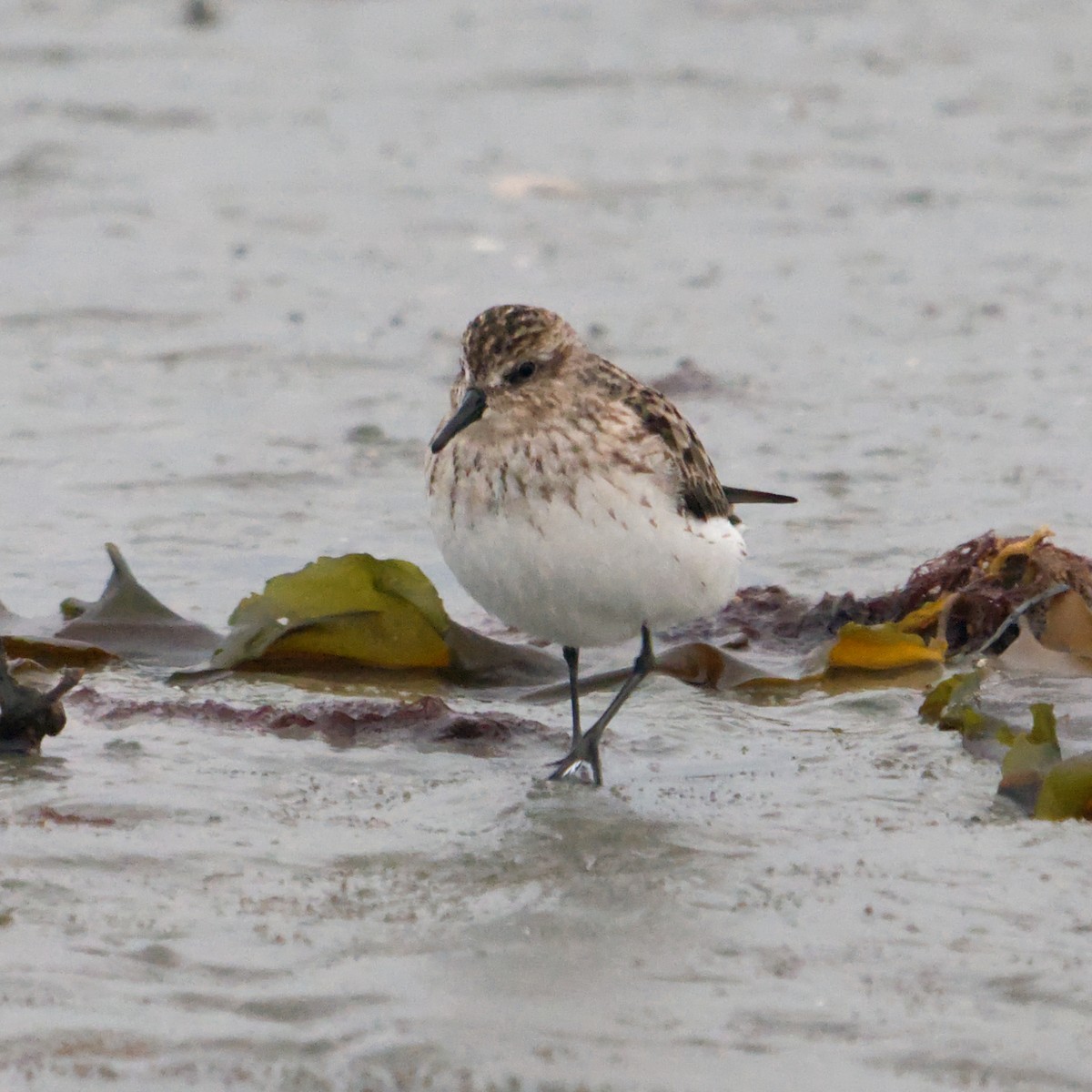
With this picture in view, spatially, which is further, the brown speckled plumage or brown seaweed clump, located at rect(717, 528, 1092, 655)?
brown seaweed clump, located at rect(717, 528, 1092, 655)

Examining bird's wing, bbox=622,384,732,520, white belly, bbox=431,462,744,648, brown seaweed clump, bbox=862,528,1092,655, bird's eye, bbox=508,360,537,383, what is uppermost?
bird's eye, bbox=508,360,537,383

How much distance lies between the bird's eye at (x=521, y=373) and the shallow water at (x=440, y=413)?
1045 mm

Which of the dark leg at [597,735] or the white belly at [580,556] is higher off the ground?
the white belly at [580,556]

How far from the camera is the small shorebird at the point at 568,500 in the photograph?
5375 mm

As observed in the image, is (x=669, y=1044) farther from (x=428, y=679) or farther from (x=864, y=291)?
(x=864, y=291)

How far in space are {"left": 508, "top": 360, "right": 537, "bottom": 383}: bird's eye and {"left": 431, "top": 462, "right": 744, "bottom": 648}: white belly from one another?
369mm

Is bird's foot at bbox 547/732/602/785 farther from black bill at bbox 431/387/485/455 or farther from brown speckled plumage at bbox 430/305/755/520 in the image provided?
black bill at bbox 431/387/485/455

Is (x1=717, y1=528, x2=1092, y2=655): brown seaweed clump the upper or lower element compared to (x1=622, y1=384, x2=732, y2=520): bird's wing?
lower

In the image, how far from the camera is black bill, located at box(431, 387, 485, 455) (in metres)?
5.48

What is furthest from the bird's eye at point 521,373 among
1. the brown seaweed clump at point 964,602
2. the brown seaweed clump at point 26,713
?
the brown seaweed clump at point 964,602

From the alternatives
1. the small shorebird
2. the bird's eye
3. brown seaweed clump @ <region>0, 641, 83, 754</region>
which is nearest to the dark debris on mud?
the small shorebird

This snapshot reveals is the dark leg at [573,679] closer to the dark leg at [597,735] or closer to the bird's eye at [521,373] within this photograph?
the dark leg at [597,735]

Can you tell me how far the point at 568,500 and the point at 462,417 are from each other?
38cm

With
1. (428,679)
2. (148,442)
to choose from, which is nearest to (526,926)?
(428,679)
